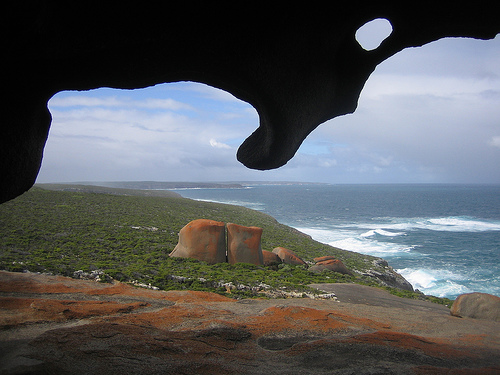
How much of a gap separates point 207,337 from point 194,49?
3.57 metres

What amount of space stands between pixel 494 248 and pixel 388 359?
35192mm

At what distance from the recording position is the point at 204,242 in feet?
42.8

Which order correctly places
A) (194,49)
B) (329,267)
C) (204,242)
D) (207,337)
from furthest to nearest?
1. (329,267)
2. (204,242)
3. (207,337)
4. (194,49)

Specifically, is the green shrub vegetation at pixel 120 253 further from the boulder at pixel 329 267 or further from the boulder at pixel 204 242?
the boulder at pixel 329 267

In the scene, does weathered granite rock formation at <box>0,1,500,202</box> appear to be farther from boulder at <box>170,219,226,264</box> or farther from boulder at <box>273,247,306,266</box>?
boulder at <box>273,247,306,266</box>

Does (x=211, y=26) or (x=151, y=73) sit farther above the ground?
(x=211, y=26)

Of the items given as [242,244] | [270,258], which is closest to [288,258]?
[270,258]

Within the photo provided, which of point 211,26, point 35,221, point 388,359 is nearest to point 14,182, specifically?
point 211,26

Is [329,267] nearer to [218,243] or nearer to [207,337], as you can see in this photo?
[218,243]

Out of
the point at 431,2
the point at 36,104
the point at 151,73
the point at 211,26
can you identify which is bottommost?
the point at 36,104

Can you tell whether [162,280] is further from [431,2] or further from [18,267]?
[431,2]

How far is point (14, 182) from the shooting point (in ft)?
10.0

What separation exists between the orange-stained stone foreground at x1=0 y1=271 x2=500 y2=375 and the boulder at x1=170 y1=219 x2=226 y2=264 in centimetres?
585

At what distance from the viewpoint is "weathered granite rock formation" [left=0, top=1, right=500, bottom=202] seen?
8.87 feet
